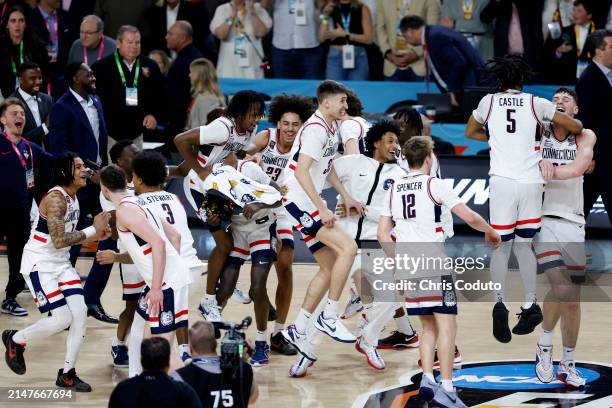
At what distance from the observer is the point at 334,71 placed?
50.4ft

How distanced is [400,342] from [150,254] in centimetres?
276

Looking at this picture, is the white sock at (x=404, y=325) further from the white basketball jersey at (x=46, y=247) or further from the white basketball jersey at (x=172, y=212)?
the white basketball jersey at (x=46, y=247)

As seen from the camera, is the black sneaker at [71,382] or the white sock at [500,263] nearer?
the black sneaker at [71,382]

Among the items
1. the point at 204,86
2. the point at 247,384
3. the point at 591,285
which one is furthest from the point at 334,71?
the point at 247,384

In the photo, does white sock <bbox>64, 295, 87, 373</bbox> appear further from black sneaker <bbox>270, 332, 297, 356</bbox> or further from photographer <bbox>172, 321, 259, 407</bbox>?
photographer <bbox>172, 321, 259, 407</bbox>

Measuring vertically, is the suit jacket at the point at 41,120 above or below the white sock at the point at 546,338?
above

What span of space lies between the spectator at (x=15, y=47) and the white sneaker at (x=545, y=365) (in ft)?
24.8

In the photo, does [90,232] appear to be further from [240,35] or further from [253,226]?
[240,35]

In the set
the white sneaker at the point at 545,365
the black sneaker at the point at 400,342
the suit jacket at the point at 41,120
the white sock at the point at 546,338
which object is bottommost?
the black sneaker at the point at 400,342

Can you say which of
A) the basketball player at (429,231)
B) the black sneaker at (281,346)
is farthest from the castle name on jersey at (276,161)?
the basketball player at (429,231)

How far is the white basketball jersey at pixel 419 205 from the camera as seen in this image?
766cm

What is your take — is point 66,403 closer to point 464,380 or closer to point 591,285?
point 464,380

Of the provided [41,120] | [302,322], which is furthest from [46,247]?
[41,120]

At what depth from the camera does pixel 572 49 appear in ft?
48.2
